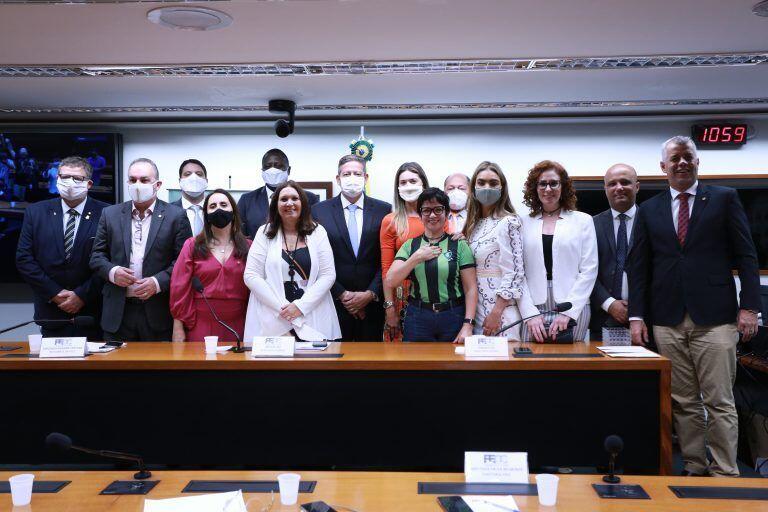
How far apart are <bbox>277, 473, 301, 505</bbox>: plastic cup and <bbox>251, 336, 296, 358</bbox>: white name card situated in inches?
51.8

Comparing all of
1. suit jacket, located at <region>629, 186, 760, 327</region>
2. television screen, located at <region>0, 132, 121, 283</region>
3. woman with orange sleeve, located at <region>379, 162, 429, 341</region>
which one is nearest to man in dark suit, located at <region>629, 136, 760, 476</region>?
suit jacket, located at <region>629, 186, 760, 327</region>

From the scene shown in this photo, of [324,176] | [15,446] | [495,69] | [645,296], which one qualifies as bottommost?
[15,446]

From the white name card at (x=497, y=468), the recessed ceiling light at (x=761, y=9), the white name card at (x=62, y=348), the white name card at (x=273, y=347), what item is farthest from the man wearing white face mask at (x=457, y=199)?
the white name card at (x=497, y=468)

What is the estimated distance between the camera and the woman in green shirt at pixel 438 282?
3330 mm

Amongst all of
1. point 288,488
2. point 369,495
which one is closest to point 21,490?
point 288,488

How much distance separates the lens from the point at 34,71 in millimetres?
4398

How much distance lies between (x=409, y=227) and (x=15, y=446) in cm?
228

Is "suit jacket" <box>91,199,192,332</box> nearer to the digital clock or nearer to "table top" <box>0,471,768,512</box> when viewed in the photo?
"table top" <box>0,471,768,512</box>

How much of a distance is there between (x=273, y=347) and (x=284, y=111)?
9.45ft

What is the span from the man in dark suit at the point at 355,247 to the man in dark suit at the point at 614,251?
4.21ft

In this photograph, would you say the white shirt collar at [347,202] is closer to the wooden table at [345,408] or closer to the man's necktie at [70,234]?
the wooden table at [345,408]

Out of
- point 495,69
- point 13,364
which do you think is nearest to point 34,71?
point 13,364

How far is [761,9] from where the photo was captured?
330cm

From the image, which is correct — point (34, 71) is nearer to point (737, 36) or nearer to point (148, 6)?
point (148, 6)
